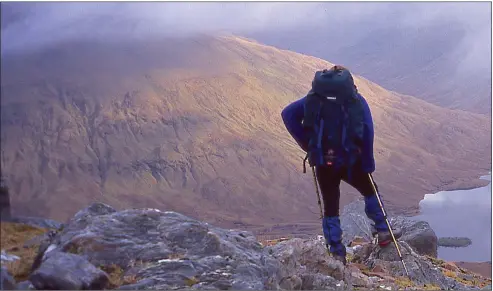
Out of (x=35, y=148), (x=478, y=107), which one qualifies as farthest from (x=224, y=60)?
(x=478, y=107)

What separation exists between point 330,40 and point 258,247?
626 centimetres

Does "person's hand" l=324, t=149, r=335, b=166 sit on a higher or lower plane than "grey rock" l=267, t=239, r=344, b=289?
higher

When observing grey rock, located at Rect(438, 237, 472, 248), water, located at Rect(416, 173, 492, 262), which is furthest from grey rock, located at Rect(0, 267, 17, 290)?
water, located at Rect(416, 173, 492, 262)

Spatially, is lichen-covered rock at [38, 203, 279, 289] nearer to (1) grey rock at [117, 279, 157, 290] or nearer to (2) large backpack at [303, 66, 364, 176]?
(1) grey rock at [117, 279, 157, 290]

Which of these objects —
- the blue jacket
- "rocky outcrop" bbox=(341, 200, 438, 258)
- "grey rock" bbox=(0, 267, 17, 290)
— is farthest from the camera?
"rocky outcrop" bbox=(341, 200, 438, 258)

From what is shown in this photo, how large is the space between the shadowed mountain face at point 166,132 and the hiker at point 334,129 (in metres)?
1.75

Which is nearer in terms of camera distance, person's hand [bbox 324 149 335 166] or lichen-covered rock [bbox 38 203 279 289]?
lichen-covered rock [bbox 38 203 279 289]

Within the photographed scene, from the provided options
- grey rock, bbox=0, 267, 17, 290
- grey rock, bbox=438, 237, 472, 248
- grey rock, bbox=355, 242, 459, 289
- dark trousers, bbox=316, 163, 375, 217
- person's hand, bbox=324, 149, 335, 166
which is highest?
person's hand, bbox=324, 149, 335, 166

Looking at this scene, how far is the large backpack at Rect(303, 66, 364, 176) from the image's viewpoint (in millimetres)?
3549

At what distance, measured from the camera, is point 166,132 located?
2988 cm

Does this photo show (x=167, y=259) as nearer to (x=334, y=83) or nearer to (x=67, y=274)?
(x=67, y=274)

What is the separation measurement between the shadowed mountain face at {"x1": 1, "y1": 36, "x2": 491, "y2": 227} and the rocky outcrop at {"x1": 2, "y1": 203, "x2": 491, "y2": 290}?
35 centimetres

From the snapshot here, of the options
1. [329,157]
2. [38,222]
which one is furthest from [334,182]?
[38,222]

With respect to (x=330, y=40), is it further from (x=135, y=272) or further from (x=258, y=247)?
(x=135, y=272)
